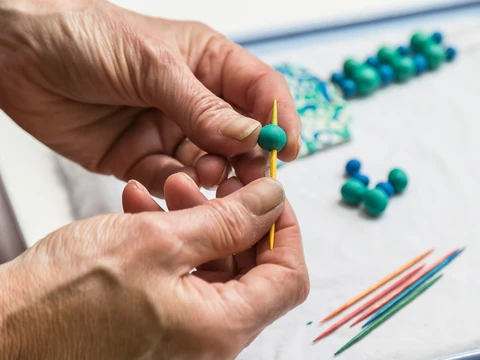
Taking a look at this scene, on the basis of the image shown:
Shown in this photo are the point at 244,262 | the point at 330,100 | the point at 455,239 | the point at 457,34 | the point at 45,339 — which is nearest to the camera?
the point at 45,339

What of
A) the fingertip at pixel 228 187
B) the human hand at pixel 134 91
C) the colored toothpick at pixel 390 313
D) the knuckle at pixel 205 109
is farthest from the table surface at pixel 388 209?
the knuckle at pixel 205 109

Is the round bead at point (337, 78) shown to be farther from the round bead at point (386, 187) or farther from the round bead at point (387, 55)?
the round bead at point (386, 187)

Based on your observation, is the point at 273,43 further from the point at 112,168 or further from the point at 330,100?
the point at 112,168

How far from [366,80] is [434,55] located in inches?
8.7

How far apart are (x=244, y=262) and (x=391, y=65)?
33.6 inches

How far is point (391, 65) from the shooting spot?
140 cm

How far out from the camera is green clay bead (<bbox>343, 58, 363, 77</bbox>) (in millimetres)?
1362

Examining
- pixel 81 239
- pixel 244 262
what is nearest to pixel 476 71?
pixel 244 262

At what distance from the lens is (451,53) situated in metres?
1.42

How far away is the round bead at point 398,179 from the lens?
42.6 inches

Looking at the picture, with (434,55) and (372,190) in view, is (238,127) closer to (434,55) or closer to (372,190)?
(372,190)

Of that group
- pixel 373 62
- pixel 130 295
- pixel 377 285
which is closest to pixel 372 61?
pixel 373 62

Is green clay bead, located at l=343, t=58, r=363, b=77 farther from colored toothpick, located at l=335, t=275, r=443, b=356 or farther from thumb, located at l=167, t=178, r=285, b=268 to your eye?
thumb, located at l=167, t=178, r=285, b=268

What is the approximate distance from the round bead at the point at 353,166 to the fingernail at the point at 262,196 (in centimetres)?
47
